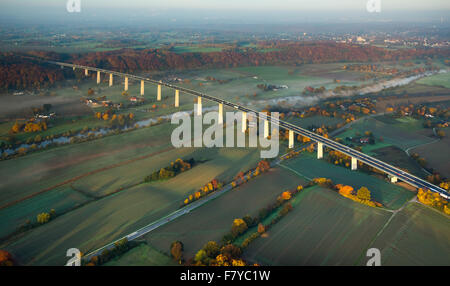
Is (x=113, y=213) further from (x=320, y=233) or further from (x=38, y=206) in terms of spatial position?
(x=320, y=233)

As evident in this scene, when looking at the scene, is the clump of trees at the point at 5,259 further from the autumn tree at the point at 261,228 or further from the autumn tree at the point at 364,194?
the autumn tree at the point at 364,194

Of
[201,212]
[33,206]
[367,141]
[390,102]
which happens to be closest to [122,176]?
[33,206]

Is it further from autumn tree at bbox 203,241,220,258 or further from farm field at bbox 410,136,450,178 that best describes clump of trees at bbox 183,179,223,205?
farm field at bbox 410,136,450,178

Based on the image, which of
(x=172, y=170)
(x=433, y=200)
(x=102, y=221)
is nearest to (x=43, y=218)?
(x=102, y=221)

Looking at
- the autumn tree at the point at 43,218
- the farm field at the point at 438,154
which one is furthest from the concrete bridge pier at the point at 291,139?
the autumn tree at the point at 43,218

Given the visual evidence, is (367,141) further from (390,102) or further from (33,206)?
(33,206)
